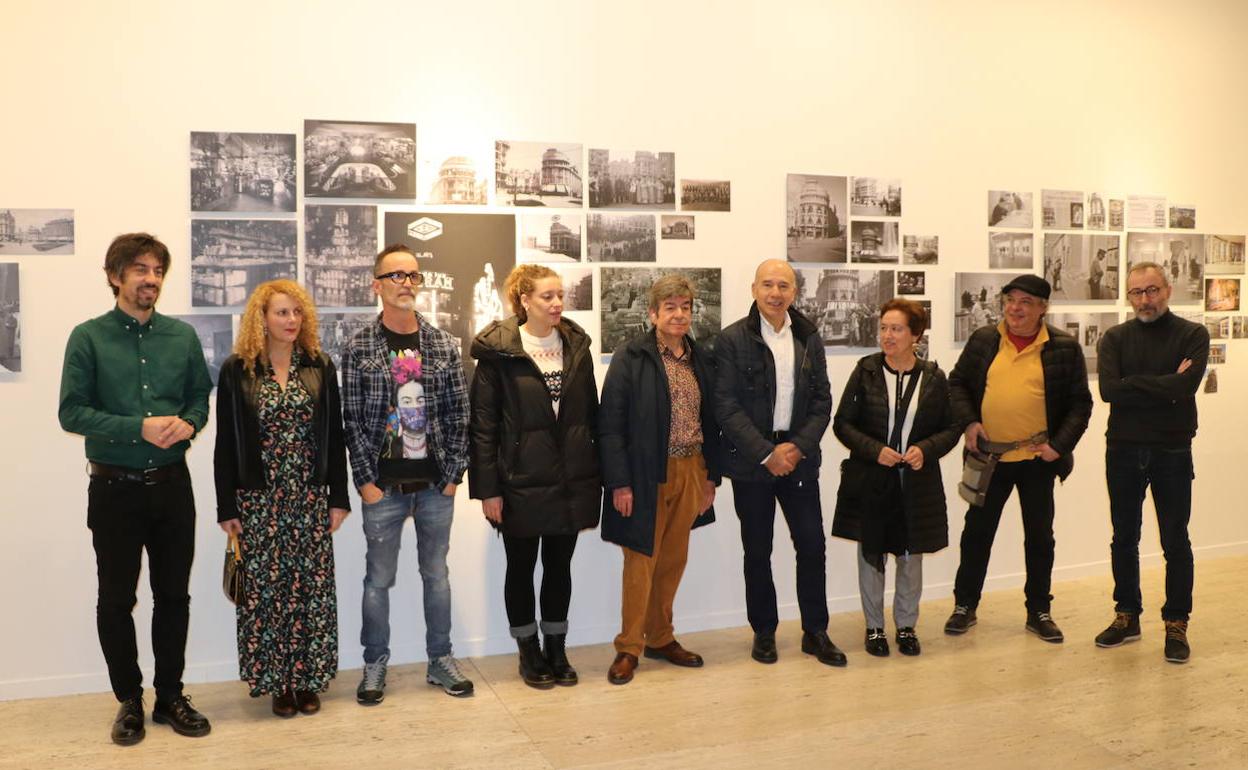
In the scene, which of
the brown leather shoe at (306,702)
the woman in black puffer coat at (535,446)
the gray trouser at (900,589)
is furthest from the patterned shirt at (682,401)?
the brown leather shoe at (306,702)

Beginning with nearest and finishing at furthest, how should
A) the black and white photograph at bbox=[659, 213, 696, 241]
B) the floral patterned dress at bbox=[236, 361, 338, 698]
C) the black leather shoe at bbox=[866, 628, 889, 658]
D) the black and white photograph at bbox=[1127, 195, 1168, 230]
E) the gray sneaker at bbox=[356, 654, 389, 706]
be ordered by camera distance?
the floral patterned dress at bbox=[236, 361, 338, 698] < the gray sneaker at bbox=[356, 654, 389, 706] < the black leather shoe at bbox=[866, 628, 889, 658] < the black and white photograph at bbox=[659, 213, 696, 241] < the black and white photograph at bbox=[1127, 195, 1168, 230]

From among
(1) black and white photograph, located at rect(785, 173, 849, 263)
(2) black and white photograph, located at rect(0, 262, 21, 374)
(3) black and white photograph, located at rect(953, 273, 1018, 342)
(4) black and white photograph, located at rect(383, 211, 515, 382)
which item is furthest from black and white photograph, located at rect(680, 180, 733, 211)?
(2) black and white photograph, located at rect(0, 262, 21, 374)

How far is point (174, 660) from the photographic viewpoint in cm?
383

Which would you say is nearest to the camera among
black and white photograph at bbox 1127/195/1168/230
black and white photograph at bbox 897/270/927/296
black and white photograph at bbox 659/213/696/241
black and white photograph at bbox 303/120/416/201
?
black and white photograph at bbox 303/120/416/201

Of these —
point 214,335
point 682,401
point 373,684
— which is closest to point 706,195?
point 682,401

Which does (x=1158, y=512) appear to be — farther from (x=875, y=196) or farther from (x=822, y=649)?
(x=875, y=196)

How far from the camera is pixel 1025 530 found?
5043 millimetres

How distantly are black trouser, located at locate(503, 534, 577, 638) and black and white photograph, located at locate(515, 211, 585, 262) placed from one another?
4.39ft

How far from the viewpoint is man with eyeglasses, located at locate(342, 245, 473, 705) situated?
4.02 metres

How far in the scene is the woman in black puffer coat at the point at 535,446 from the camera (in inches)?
163

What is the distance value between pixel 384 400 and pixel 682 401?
47.8 inches

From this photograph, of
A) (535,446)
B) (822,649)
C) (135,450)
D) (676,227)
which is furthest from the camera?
(676,227)

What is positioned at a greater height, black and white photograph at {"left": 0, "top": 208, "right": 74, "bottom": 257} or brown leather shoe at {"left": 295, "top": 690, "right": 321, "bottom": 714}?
black and white photograph at {"left": 0, "top": 208, "right": 74, "bottom": 257}

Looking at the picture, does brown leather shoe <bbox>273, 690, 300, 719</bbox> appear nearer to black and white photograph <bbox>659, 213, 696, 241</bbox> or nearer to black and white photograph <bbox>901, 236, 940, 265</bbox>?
black and white photograph <bbox>659, 213, 696, 241</bbox>
